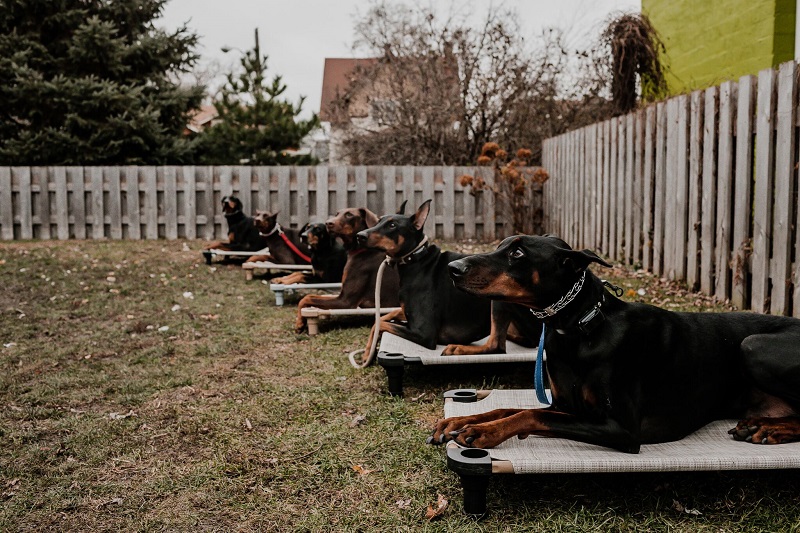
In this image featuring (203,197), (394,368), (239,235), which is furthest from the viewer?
(203,197)

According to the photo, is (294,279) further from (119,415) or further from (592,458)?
(592,458)

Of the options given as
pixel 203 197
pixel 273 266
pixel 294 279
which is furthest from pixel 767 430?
pixel 203 197

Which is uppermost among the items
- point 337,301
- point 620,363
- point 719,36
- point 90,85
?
point 90,85

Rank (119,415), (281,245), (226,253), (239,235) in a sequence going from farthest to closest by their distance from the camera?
(239,235) → (226,253) → (281,245) → (119,415)

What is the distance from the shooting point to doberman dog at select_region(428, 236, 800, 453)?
271cm

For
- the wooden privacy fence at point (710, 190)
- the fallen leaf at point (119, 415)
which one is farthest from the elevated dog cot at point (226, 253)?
the fallen leaf at point (119, 415)

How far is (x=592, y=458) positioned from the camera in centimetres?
263

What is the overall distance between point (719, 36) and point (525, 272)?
8.45m

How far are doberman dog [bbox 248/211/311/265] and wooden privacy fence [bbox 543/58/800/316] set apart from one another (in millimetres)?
4075

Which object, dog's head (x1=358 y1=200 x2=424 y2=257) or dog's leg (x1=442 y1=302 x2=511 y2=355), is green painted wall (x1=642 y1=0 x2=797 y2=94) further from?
dog's leg (x1=442 y1=302 x2=511 y2=355)

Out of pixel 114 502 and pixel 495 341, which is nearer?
pixel 114 502

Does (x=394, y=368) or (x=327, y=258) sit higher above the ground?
(x=327, y=258)

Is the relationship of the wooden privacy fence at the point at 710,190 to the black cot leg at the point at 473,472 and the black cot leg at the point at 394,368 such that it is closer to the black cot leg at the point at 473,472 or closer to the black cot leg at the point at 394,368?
the black cot leg at the point at 394,368

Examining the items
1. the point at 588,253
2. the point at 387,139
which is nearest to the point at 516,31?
the point at 387,139
